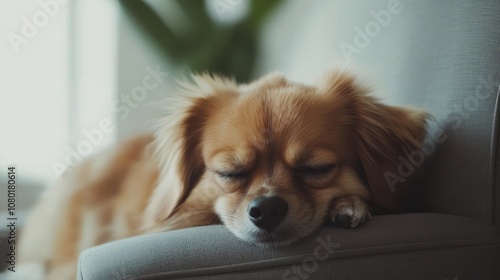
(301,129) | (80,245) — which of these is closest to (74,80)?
(80,245)

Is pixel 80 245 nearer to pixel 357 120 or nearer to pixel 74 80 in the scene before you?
pixel 74 80

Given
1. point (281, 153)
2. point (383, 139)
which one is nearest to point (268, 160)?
point (281, 153)
